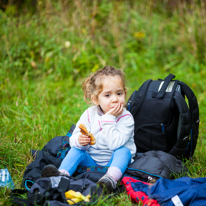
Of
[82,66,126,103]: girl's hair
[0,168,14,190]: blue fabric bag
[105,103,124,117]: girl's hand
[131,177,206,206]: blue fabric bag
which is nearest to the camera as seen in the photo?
[131,177,206,206]: blue fabric bag

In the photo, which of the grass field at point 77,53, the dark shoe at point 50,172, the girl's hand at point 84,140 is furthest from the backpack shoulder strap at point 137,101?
the dark shoe at point 50,172

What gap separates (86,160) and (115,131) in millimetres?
386

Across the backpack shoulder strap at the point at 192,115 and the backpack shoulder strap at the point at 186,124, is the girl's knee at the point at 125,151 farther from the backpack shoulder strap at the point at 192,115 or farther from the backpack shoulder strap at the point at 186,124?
the backpack shoulder strap at the point at 192,115

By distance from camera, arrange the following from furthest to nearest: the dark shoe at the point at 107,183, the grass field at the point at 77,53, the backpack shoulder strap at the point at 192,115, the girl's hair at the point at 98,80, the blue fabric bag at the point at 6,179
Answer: the grass field at the point at 77,53, the backpack shoulder strap at the point at 192,115, the girl's hair at the point at 98,80, the blue fabric bag at the point at 6,179, the dark shoe at the point at 107,183

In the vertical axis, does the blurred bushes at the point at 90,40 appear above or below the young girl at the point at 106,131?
above

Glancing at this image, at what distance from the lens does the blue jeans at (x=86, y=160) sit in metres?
2.23

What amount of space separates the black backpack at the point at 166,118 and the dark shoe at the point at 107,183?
0.81m

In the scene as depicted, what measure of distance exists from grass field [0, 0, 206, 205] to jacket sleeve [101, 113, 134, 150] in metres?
0.96

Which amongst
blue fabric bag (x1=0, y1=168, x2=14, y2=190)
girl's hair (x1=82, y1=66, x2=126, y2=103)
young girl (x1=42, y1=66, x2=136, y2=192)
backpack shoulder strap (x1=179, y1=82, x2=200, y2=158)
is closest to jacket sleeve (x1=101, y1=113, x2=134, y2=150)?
young girl (x1=42, y1=66, x2=136, y2=192)

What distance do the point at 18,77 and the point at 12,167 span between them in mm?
2451

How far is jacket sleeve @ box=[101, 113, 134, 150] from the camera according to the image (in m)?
2.31

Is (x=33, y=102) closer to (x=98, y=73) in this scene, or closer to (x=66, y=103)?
(x=66, y=103)

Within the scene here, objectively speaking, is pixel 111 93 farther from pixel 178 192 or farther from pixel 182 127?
pixel 178 192

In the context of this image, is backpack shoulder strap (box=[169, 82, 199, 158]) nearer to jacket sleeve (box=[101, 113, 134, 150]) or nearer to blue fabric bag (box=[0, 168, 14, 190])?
jacket sleeve (box=[101, 113, 134, 150])
